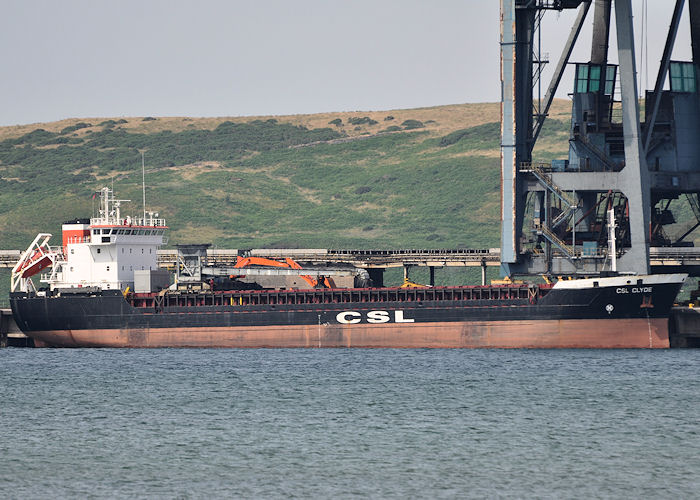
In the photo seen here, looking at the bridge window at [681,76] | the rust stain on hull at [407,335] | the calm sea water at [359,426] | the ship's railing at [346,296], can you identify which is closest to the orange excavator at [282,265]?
the ship's railing at [346,296]

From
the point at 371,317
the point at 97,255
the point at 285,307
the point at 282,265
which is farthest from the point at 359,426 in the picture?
the point at 282,265

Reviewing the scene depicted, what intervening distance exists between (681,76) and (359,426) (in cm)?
4402

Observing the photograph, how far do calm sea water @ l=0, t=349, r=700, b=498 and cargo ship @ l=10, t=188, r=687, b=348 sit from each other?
2112 mm

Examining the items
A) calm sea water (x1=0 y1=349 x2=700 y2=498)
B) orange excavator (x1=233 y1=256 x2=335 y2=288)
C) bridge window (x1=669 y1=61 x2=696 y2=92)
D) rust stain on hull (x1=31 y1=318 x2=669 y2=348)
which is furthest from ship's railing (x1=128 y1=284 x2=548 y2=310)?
bridge window (x1=669 y1=61 x2=696 y2=92)

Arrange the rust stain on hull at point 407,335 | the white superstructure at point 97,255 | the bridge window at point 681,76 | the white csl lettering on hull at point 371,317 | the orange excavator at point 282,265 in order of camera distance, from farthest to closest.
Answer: the bridge window at point 681,76 → the orange excavator at point 282,265 → the white superstructure at point 97,255 → the white csl lettering on hull at point 371,317 → the rust stain on hull at point 407,335

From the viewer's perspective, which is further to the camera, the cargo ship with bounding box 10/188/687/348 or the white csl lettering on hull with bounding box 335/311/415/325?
the white csl lettering on hull with bounding box 335/311/415/325

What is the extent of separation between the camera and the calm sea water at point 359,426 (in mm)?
32562

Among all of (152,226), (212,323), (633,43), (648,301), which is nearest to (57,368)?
(212,323)

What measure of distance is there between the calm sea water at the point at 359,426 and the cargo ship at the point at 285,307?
2112 mm

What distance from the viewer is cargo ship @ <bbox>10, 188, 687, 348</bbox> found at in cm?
6175

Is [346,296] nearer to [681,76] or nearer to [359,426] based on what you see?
[359,426]

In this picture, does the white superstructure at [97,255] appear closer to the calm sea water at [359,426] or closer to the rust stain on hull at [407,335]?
the rust stain on hull at [407,335]

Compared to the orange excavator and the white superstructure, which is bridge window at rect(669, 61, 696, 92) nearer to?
the orange excavator

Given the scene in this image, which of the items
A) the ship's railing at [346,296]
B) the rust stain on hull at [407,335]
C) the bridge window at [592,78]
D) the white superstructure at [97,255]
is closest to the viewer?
the rust stain on hull at [407,335]
